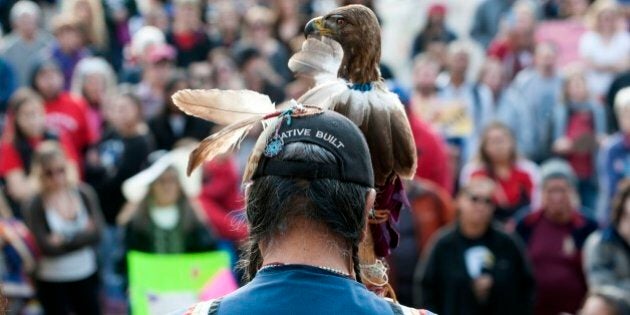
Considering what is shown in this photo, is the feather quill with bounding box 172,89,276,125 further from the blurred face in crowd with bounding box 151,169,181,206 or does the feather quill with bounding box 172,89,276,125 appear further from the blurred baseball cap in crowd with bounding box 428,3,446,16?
the blurred baseball cap in crowd with bounding box 428,3,446,16

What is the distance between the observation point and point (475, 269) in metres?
8.52

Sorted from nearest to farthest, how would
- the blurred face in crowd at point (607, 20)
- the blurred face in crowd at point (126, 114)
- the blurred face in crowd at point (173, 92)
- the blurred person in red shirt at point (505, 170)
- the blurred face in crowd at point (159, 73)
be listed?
the blurred person in red shirt at point (505, 170) → the blurred face in crowd at point (126, 114) → the blurred face in crowd at point (173, 92) → the blurred face in crowd at point (159, 73) → the blurred face in crowd at point (607, 20)

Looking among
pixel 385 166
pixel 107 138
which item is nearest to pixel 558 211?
pixel 107 138

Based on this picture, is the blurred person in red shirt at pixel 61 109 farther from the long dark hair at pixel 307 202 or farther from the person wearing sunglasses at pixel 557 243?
the long dark hair at pixel 307 202

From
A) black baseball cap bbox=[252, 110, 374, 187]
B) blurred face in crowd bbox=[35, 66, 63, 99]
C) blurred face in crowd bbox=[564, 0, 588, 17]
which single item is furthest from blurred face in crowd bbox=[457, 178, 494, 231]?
blurred face in crowd bbox=[564, 0, 588, 17]

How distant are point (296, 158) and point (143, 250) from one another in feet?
20.8

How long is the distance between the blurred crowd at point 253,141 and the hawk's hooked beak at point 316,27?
2850 mm

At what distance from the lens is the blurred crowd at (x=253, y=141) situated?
8.71 metres

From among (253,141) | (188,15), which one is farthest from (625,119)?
(188,15)

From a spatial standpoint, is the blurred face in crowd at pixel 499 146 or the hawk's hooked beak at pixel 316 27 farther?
the blurred face in crowd at pixel 499 146

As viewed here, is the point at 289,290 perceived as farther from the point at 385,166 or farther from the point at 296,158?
the point at 385,166

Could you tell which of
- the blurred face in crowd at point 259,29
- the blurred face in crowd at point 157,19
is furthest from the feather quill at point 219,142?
the blurred face in crowd at point 157,19

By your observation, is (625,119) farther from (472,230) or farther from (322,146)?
(322,146)

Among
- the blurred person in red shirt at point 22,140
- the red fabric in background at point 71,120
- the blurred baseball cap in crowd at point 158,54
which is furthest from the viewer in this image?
the blurred baseball cap in crowd at point 158,54
